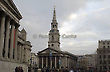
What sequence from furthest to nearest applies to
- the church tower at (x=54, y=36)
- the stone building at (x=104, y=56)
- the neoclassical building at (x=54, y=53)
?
the church tower at (x=54, y=36), the neoclassical building at (x=54, y=53), the stone building at (x=104, y=56)

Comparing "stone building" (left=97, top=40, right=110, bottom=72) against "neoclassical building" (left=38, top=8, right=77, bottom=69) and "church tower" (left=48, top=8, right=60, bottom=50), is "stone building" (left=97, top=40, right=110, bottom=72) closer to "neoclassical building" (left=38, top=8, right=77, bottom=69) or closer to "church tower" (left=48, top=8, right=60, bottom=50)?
"neoclassical building" (left=38, top=8, right=77, bottom=69)

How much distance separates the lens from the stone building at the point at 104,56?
11588 centimetres

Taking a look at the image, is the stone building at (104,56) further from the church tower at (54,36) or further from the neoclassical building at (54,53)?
the church tower at (54,36)

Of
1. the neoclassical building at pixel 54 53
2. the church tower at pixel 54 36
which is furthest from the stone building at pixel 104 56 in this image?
the church tower at pixel 54 36

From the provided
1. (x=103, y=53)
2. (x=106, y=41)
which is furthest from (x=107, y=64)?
(x=106, y=41)

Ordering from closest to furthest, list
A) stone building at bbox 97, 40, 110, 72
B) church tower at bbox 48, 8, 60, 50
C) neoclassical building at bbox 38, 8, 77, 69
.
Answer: stone building at bbox 97, 40, 110, 72, neoclassical building at bbox 38, 8, 77, 69, church tower at bbox 48, 8, 60, 50

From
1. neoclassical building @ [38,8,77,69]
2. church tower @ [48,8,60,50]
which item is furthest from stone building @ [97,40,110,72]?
church tower @ [48,8,60,50]

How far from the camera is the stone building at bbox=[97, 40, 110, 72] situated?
380 ft

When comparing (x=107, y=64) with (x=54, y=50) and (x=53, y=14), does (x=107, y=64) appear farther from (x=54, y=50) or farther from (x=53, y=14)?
(x=53, y=14)

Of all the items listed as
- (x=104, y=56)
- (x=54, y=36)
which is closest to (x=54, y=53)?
(x=54, y=36)

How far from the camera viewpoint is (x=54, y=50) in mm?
141500

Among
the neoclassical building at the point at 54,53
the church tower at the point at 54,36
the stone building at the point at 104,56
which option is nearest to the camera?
the stone building at the point at 104,56

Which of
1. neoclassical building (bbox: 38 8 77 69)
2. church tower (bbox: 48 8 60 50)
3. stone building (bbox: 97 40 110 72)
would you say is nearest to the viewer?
stone building (bbox: 97 40 110 72)

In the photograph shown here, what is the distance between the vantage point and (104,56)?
118 m
